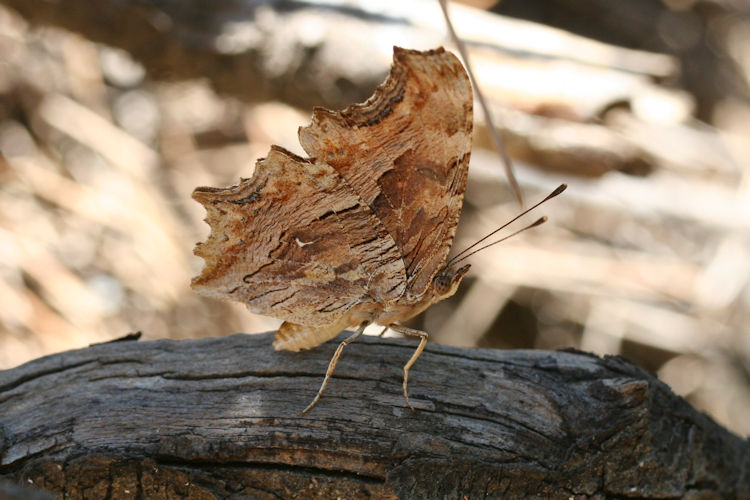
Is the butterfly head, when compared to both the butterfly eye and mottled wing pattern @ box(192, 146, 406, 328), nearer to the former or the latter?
the butterfly eye

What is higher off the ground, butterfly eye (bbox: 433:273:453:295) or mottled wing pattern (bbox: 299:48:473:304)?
mottled wing pattern (bbox: 299:48:473:304)

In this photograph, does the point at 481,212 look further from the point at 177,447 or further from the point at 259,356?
the point at 177,447

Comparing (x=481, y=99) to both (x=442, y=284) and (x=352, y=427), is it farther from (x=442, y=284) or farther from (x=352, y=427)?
(x=352, y=427)

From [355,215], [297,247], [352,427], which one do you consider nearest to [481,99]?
[355,215]

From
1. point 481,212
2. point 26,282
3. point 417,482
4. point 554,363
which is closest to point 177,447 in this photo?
point 417,482

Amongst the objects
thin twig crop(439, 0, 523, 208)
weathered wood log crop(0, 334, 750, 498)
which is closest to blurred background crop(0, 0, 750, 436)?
weathered wood log crop(0, 334, 750, 498)

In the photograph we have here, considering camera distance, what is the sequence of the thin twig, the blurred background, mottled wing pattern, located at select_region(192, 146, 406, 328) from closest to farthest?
the thin twig, mottled wing pattern, located at select_region(192, 146, 406, 328), the blurred background

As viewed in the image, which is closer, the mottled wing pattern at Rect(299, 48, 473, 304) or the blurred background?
the mottled wing pattern at Rect(299, 48, 473, 304)
